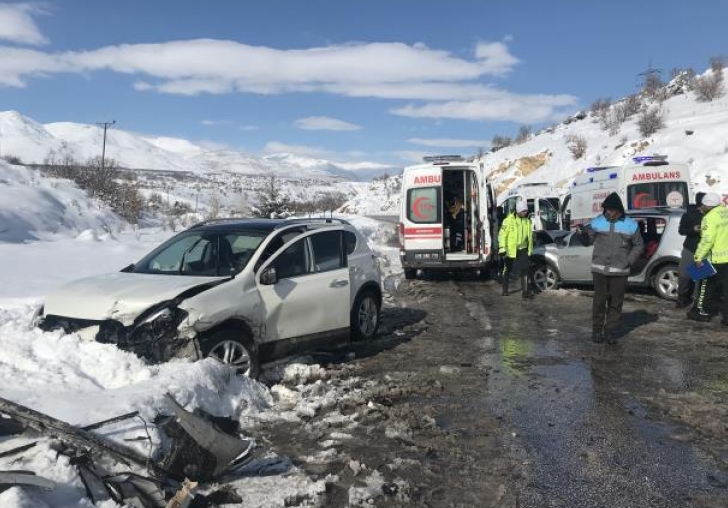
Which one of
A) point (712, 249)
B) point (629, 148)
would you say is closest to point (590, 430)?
point (712, 249)

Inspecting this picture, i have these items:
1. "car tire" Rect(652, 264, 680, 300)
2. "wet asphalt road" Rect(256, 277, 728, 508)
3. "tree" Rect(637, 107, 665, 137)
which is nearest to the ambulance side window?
"car tire" Rect(652, 264, 680, 300)

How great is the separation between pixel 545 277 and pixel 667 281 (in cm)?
236

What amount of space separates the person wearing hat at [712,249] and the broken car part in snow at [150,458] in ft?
24.7

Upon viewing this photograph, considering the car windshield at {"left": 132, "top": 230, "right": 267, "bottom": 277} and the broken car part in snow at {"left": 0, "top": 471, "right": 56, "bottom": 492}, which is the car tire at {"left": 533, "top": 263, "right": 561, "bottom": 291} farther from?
the broken car part in snow at {"left": 0, "top": 471, "right": 56, "bottom": 492}

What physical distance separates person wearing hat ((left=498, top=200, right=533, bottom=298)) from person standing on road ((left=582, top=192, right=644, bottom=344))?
3.69m

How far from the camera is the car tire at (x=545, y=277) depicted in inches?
487

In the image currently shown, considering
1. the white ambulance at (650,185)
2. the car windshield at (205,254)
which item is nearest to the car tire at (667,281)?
the white ambulance at (650,185)

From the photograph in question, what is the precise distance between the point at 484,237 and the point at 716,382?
7.52 meters

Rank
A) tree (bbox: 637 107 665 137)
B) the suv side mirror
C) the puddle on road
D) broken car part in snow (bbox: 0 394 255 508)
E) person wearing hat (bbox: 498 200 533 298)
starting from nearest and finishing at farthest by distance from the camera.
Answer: broken car part in snow (bbox: 0 394 255 508) < the puddle on road < the suv side mirror < person wearing hat (bbox: 498 200 533 298) < tree (bbox: 637 107 665 137)

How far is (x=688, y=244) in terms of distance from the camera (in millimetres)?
9836

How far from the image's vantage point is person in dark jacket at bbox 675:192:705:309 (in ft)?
31.7

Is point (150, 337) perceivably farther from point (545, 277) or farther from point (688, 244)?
point (545, 277)

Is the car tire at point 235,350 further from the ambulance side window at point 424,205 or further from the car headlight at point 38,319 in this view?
the ambulance side window at point 424,205

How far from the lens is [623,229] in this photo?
777cm
